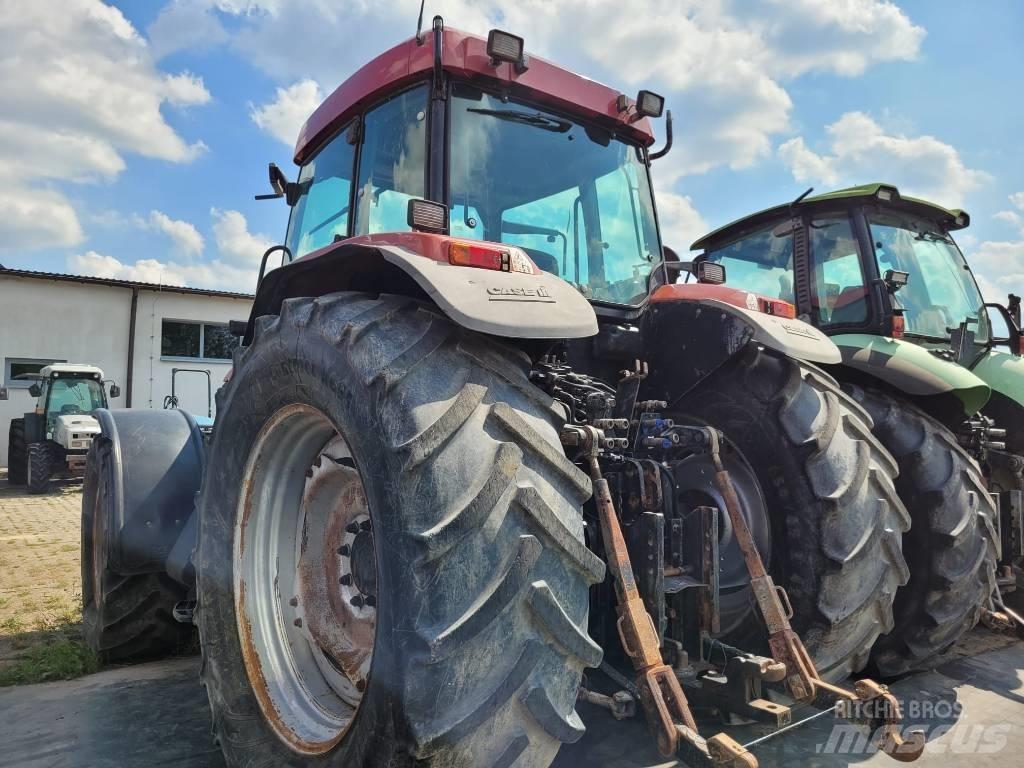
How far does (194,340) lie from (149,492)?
17911mm

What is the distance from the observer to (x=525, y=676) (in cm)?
153

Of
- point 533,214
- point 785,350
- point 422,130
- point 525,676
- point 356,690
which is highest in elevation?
point 422,130

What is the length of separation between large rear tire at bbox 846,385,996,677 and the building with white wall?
18398mm

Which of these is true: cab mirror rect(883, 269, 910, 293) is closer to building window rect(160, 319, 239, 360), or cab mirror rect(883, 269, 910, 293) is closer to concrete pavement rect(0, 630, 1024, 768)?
concrete pavement rect(0, 630, 1024, 768)

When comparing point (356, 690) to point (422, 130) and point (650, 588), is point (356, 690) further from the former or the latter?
point (422, 130)

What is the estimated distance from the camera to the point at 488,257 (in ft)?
6.64

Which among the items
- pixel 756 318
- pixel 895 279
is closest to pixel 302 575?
pixel 756 318

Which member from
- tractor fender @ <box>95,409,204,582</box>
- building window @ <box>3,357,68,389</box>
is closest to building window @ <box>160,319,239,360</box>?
building window @ <box>3,357,68,389</box>

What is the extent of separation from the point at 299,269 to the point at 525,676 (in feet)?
5.26

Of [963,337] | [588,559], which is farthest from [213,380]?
[588,559]

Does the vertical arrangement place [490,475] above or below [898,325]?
below

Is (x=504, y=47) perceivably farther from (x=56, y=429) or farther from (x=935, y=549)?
(x=56, y=429)

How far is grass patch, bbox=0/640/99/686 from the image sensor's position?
3.31 metres

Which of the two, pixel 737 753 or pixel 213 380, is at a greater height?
pixel 213 380
